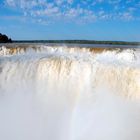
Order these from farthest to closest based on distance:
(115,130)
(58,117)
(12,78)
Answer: (12,78) → (58,117) → (115,130)

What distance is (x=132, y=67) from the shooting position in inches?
Result: 556

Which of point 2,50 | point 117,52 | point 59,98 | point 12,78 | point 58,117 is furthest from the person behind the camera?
point 2,50

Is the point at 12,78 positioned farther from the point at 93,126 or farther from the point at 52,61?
the point at 93,126

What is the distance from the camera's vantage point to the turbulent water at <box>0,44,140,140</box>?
11.4 m

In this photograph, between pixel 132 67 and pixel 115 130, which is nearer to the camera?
pixel 115 130

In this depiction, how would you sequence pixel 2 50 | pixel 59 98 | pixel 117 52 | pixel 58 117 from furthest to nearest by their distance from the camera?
pixel 2 50
pixel 117 52
pixel 59 98
pixel 58 117

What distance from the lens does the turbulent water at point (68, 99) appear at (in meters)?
11.4

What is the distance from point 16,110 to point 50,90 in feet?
6.34

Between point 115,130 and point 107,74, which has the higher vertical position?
point 107,74

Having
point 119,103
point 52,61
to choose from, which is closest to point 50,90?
point 52,61

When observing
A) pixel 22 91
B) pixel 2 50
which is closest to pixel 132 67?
pixel 22 91

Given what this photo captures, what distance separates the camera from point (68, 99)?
44.5 feet

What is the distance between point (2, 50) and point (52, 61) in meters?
11.5

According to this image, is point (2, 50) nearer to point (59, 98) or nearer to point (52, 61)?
point (52, 61)
